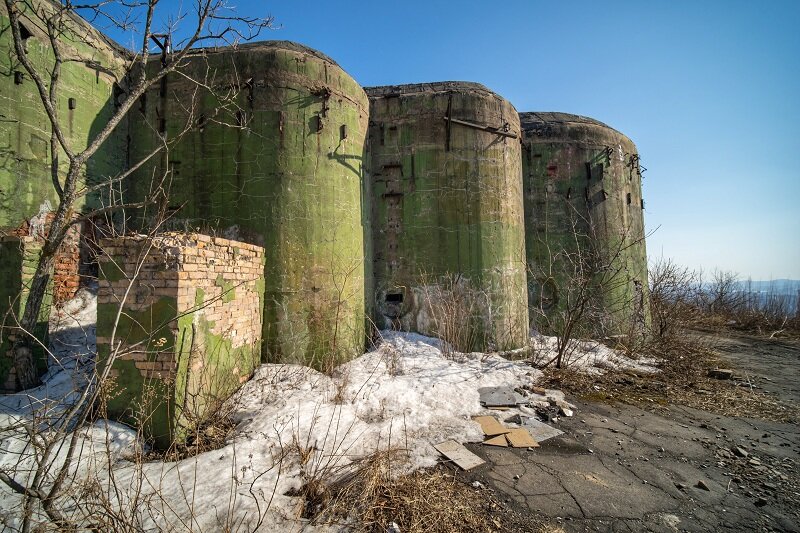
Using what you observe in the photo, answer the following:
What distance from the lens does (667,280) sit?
373 inches

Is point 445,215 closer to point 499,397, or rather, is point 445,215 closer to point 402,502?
point 499,397

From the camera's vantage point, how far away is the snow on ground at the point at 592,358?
6703 mm

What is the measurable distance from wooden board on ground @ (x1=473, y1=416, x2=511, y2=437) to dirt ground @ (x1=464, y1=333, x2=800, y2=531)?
27cm

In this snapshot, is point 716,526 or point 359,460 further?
point 359,460

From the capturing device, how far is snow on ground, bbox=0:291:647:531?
8.34 feet

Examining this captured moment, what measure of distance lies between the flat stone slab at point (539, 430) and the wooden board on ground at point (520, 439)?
0.09 meters

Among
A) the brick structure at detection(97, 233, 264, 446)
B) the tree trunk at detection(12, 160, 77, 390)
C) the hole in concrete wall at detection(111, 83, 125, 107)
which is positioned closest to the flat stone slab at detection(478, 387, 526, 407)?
the brick structure at detection(97, 233, 264, 446)

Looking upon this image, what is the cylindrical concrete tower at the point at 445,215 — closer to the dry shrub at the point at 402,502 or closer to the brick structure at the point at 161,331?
the brick structure at the point at 161,331

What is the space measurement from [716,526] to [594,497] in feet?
2.78

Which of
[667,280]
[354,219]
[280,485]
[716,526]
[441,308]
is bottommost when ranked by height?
[716,526]

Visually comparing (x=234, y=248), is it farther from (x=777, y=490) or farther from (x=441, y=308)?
(x=777, y=490)

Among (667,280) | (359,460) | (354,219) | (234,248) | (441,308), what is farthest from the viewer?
(667,280)

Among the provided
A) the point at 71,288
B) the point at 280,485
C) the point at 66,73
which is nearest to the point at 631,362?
the point at 280,485

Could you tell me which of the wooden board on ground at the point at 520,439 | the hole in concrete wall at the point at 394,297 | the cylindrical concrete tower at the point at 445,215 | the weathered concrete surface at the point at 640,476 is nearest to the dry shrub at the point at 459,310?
the cylindrical concrete tower at the point at 445,215
